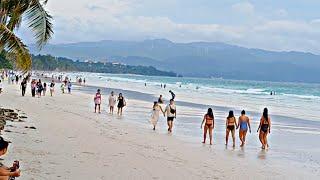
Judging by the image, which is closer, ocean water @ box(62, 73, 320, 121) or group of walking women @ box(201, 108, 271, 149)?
group of walking women @ box(201, 108, 271, 149)

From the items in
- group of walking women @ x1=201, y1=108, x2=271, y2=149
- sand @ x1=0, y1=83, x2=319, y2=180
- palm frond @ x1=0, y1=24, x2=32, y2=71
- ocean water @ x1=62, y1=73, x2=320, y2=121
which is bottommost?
ocean water @ x1=62, y1=73, x2=320, y2=121

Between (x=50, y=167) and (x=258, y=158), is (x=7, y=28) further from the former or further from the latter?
(x=258, y=158)

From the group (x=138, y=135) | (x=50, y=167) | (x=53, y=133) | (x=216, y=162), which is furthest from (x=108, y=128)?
(x=50, y=167)

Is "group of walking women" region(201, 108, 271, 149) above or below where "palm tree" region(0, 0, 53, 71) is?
below

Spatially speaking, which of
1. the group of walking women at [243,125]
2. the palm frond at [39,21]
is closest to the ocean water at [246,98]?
the group of walking women at [243,125]

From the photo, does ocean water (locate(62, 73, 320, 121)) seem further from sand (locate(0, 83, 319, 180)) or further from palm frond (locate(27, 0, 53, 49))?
palm frond (locate(27, 0, 53, 49))

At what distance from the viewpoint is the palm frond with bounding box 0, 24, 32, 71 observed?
11594 millimetres

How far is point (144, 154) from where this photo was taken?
43.1 ft

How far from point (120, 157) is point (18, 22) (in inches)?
161

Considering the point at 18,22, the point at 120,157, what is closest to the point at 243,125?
the point at 120,157

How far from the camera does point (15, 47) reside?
11742mm

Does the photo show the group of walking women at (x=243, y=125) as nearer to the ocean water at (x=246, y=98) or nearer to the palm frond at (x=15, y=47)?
the palm frond at (x=15, y=47)

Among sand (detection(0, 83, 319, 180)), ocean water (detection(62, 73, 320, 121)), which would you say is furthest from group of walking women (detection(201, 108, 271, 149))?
ocean water (detection(62, 73, 320, 121))

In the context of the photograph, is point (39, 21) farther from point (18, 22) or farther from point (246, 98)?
point (246, 98)
